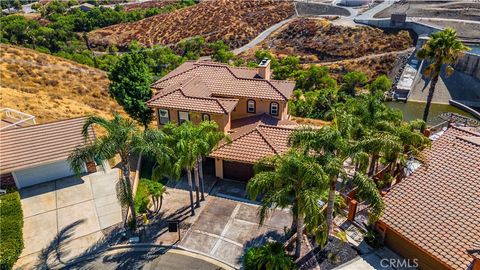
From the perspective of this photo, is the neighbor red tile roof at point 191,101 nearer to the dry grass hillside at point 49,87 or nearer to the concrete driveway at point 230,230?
the concrete driveway at point 230,230

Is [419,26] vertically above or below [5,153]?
above

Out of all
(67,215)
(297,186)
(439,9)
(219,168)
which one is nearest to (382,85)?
(219,168)

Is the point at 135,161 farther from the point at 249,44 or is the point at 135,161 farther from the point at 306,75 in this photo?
the point at 249,44

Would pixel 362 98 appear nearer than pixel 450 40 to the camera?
Yes

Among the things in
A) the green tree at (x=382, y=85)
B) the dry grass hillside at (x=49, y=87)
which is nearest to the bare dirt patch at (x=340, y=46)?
the green tree at (x=382, y=85)

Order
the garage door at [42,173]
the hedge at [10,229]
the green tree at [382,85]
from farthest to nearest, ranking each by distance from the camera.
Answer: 1. the green tree at [382,85]
2. the garage door at [42,173]
3. the hedge at [10,229]

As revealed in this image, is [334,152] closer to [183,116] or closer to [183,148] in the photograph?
[183,148]

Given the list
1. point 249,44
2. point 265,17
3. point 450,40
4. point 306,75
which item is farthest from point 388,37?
point 450,40
